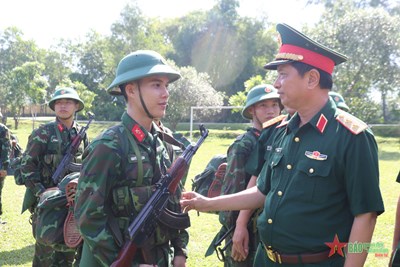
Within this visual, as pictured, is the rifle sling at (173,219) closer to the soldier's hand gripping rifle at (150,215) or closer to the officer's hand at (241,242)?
the soldier's hand gripping rifle at (150,215)

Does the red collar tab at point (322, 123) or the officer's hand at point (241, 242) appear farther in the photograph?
Answer: the officer's hand at point (241, 242)

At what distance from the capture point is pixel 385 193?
9703mm

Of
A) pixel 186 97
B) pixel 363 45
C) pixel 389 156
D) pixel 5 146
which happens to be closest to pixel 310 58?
pixel 5 146

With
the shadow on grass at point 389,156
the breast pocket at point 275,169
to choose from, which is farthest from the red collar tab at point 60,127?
the shadow on grass at point 389,156

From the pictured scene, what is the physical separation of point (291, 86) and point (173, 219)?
1091 mm

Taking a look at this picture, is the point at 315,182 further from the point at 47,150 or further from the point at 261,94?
the point at 47,150

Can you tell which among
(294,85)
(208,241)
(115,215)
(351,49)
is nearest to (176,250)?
(115,215)

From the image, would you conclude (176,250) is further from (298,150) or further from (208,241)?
(208,241)

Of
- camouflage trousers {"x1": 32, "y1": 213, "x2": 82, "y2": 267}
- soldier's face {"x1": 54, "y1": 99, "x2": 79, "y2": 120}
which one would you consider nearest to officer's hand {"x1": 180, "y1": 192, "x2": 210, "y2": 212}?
camouflage trousers {"x1": 32, "y1": 213, "x2": 82, "y2": 267}

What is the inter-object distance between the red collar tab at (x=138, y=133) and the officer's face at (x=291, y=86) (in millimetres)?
881

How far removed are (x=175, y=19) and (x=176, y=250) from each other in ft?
175

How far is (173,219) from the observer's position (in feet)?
8.24

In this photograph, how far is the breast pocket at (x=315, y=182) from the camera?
7.14ft

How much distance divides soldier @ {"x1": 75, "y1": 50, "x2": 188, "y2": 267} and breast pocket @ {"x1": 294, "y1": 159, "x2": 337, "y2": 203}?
2.86ft
